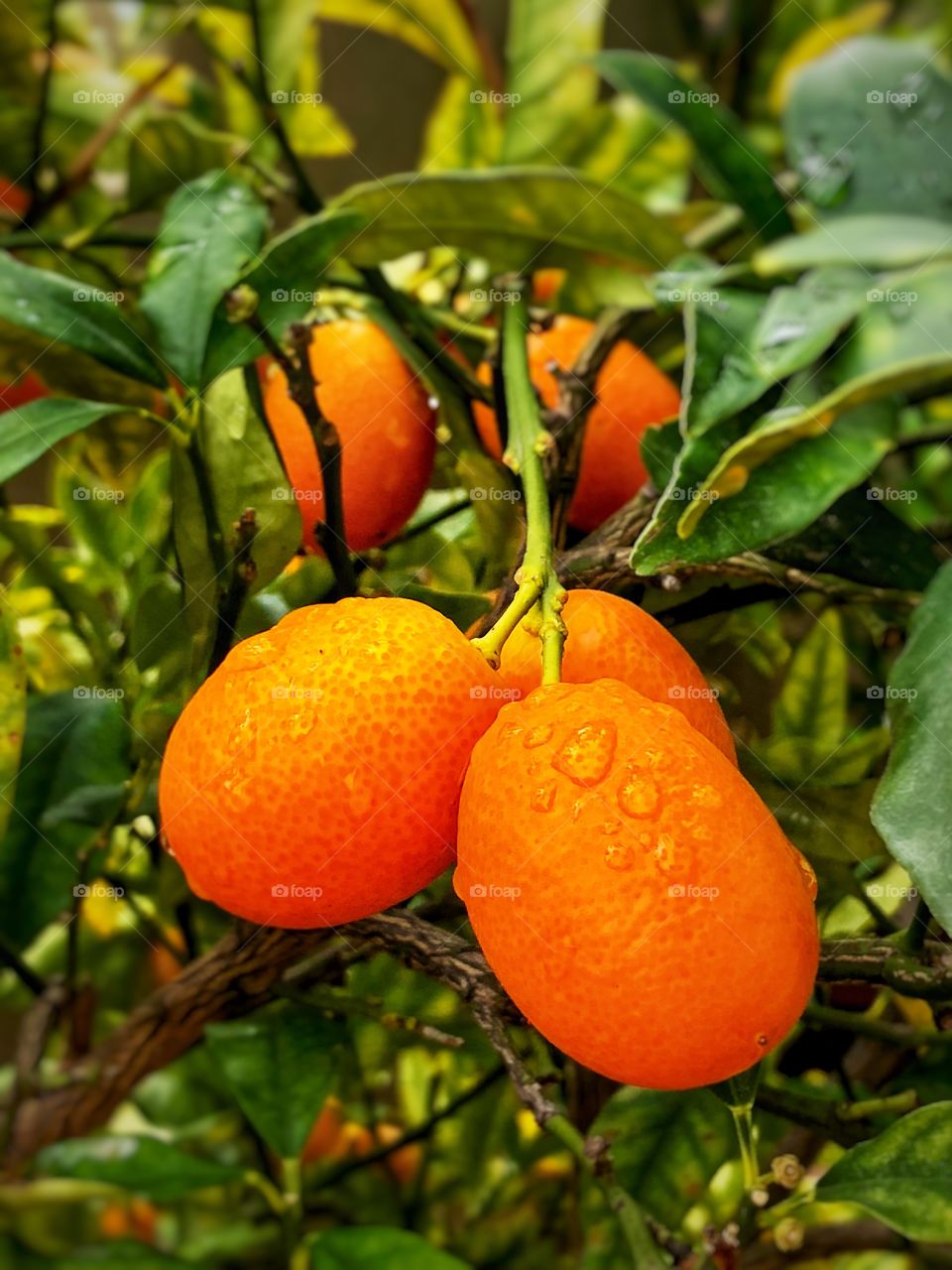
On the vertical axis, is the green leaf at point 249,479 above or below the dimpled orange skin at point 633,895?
above

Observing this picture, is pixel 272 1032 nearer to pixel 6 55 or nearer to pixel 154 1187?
pixel 154 1187

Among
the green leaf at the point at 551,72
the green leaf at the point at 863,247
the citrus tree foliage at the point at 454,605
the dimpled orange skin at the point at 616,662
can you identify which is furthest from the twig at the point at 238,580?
the green leaf at the point at 551,72

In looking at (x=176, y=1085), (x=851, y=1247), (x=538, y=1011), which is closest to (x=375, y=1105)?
(x=176, y=1085)

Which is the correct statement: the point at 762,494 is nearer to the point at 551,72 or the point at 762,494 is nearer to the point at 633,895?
the point at 633,895

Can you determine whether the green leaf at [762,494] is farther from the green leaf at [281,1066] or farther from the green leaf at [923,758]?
the green leaf at [281,1066]

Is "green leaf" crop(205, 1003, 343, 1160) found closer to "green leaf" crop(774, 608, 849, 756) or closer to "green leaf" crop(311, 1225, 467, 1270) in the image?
"green leaf" crop(311, 1225, 467, 1270)

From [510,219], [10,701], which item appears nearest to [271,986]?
[10,701]
